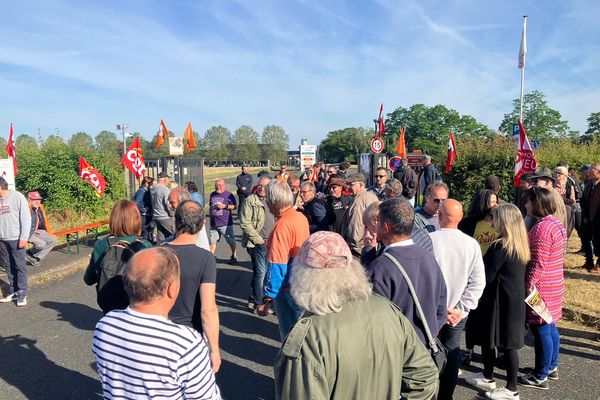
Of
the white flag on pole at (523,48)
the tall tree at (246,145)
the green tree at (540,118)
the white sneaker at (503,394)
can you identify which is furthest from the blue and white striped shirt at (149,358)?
the tall tree at (246,145)

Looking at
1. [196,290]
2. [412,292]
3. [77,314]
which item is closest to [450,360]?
[412,292]

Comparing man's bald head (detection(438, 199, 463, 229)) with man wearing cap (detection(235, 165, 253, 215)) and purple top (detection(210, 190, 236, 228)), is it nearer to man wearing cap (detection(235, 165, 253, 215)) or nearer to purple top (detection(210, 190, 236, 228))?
purple top (detection(210, 190, 236, 228))

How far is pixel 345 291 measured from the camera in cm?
174

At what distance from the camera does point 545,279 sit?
12.4 ft

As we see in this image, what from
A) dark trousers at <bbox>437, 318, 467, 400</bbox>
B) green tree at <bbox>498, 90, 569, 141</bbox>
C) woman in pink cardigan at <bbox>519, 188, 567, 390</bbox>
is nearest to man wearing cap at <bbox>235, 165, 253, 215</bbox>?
woman in pink cardigan at <bbox>519, 188, 567, 390</bbox>

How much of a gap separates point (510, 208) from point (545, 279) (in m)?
0.88

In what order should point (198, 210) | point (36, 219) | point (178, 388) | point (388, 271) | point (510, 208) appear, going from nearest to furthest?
point (178, 388) → point (388, 271) → point (198, 210) → point (510, 208) → point (36, 219)

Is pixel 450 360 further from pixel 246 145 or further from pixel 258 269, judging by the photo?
pixel 246 145

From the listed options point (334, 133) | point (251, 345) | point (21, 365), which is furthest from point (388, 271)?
point (334, 133)

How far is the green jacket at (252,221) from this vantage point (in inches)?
237

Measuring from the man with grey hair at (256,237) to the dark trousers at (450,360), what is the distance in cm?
302

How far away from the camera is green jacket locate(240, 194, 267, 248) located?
6.02 m

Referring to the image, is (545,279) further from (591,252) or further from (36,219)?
(36,219)

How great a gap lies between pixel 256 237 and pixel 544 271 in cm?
357
